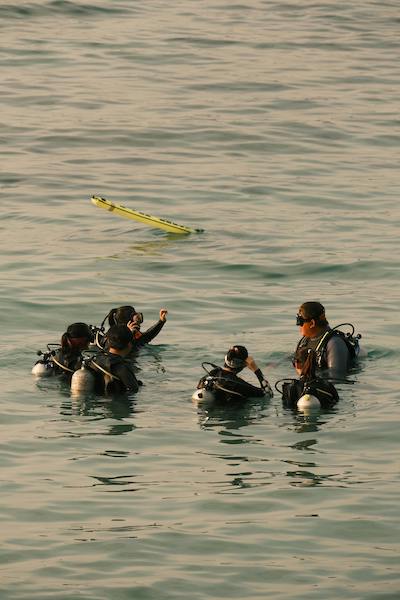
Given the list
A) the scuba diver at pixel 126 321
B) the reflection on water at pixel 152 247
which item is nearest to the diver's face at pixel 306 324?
the scuba diver at pixel 126 321

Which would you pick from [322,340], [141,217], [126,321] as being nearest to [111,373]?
[126,321]

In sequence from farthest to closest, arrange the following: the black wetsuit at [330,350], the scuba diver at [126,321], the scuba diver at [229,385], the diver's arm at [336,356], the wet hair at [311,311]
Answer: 1. the scuba diver at [126,321]
2. the diver's arm at [336,356]
3. the black wetsuit at [330,350]
4. the wet hair at [311,311]
5. the scuba diver at [229,385]

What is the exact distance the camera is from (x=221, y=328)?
2111 cm

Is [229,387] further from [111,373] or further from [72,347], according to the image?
[72,347]

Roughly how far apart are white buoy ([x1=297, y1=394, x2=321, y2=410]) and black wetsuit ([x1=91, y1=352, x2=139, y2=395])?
2.03m

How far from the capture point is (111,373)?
16.9 m

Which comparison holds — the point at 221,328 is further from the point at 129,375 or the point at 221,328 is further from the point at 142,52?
the point at 142,52

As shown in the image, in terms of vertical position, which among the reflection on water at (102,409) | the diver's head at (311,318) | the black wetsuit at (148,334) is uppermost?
the diver's head at (311,318)

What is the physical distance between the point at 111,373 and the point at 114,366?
0.10 metres

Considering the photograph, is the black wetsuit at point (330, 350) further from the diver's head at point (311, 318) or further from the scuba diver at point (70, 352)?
the scuba diver at point (70, 352)

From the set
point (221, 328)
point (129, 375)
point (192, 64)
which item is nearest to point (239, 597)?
point (129, 375)

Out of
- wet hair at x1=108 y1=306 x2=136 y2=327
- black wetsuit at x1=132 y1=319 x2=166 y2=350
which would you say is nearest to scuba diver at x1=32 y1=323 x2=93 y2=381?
wet hair at x1=108 y1=306 x2=136 y2=327

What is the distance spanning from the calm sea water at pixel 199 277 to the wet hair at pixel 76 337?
0.63 metres

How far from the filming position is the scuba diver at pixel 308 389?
1634 cm
